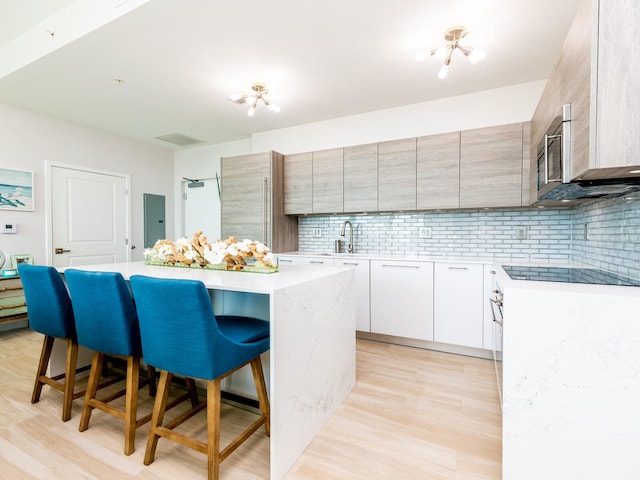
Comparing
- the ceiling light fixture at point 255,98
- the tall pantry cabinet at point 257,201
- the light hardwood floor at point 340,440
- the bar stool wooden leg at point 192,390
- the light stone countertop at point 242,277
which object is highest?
the ceiling light fixture at point 255,98

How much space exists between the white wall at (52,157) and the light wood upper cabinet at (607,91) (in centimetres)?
522

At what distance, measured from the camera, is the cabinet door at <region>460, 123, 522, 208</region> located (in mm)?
2852

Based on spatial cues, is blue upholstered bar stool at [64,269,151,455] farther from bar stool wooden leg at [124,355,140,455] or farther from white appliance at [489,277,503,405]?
white appliance at [489,277,503,405]

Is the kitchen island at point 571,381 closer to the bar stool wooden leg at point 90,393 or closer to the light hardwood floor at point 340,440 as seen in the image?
the light hardwood floor at point 340,440

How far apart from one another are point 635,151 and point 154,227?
5.65 metres

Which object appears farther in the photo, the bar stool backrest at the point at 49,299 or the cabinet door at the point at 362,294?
the cabinet door at the point at 362,294

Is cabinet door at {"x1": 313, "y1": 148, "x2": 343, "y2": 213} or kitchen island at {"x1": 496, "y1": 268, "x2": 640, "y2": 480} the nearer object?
kitchen island at {"x1": 496, "y1": 268, "x2": 640, "y2": 480}

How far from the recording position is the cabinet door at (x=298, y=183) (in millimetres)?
3861

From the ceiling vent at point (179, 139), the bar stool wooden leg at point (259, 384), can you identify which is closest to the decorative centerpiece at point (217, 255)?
the bar stool wooden leg at point (259, 384)

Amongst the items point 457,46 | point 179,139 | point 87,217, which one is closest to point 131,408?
point 457,46

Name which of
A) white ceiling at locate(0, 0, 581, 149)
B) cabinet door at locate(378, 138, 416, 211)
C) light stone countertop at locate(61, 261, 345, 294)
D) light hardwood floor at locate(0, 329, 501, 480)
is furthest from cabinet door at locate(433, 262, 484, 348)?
white ceiling at locate(0, 0, 581, 149)

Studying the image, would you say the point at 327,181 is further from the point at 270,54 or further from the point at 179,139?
the point at 179,139

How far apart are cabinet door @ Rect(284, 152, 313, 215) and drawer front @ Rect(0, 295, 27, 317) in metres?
3.09

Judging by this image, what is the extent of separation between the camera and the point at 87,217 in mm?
4355
